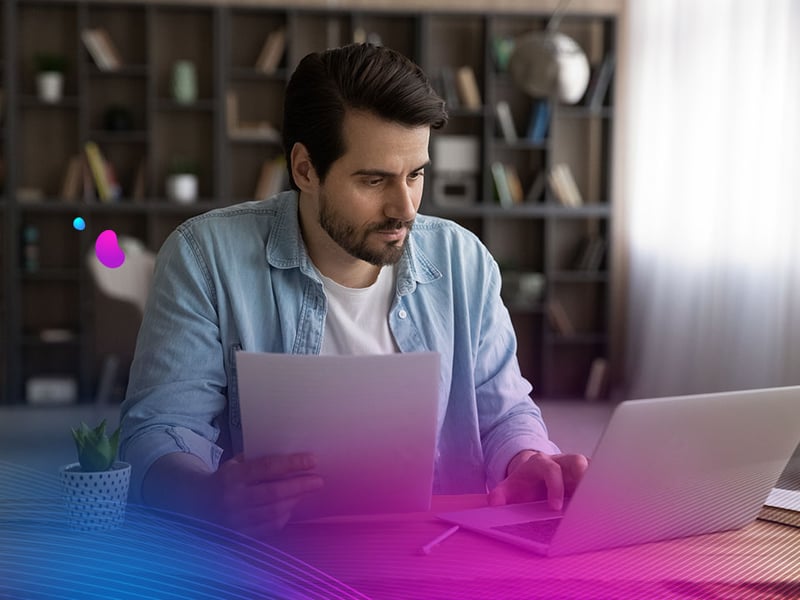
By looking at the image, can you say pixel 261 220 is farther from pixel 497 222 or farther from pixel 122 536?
pixel 497 222

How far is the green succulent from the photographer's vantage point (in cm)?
101

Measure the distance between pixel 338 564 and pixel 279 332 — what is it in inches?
25.5

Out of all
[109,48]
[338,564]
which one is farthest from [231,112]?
[338,564]

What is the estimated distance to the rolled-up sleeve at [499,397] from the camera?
5.15 ft

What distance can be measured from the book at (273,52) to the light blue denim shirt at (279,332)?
4.23 meters

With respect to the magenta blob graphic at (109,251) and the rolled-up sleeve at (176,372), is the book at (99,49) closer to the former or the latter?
the rolled-up sleeve at (176,372)

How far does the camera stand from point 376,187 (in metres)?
1.59

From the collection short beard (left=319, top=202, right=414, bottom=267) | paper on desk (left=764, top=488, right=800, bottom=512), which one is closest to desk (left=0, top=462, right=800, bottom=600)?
paper on desk (left=764, top=488, right=800, bottom=512)

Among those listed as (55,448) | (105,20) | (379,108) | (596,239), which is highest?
(105,20)

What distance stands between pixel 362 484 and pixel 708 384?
13.5 feet

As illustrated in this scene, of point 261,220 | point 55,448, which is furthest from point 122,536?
point 55,448

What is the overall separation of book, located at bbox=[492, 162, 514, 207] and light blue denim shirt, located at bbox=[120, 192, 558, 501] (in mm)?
4155

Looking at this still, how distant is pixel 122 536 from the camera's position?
0.99m

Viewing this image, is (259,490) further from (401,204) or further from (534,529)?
(401,204)
